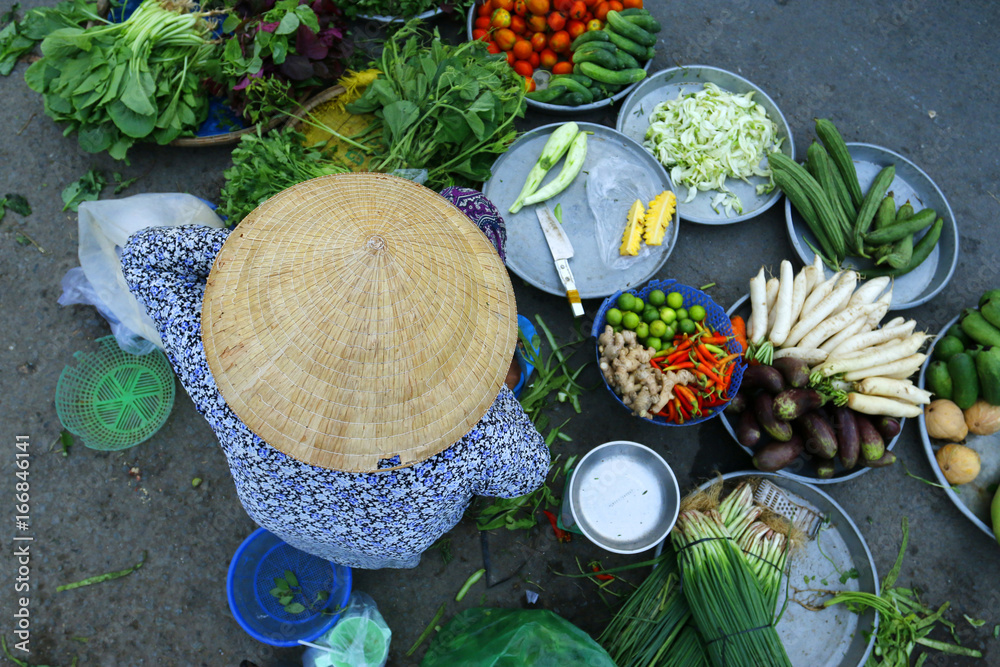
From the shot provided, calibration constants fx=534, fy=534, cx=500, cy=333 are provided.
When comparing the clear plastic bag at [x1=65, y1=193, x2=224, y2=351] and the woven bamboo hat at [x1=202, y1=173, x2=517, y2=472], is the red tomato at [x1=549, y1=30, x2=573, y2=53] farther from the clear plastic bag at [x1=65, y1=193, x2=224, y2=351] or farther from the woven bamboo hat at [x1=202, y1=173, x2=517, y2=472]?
the woven bamboo hat at [x1=202, y1=173, x2=517, y2=472]

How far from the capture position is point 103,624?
2.62 meters

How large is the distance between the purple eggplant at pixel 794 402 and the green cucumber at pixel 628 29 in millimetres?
2023

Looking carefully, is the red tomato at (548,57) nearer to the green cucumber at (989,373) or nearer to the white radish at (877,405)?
the white radish at (877,405)

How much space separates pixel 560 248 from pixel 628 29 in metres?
1.28

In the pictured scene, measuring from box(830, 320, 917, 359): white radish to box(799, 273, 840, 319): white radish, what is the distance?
0.22 meters

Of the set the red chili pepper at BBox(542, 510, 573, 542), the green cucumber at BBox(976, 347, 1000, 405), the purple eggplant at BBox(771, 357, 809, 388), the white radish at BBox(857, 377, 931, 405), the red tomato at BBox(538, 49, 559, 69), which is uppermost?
the red tomato at BBox(538, 49, 559, 69)

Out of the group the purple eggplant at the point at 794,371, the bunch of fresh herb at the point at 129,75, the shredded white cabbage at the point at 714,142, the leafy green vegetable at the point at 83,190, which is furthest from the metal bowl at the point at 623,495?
the leafy green vegetable at the point at 83,190

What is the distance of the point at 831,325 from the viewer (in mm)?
2570

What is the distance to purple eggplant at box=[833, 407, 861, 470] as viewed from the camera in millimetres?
2471

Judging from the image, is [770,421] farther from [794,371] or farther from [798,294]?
[798,294]

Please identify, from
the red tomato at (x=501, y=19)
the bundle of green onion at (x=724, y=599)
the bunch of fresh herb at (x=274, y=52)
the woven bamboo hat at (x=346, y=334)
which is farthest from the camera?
the red tomato at (x=501, y=19)

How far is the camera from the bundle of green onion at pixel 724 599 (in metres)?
2.19

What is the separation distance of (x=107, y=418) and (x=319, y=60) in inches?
82.9

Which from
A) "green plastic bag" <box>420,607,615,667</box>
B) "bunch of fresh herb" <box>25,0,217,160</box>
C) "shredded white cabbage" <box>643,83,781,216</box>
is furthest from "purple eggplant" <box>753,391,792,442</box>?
"bunch of fresh herb" <box>25,0,217,160</box>
